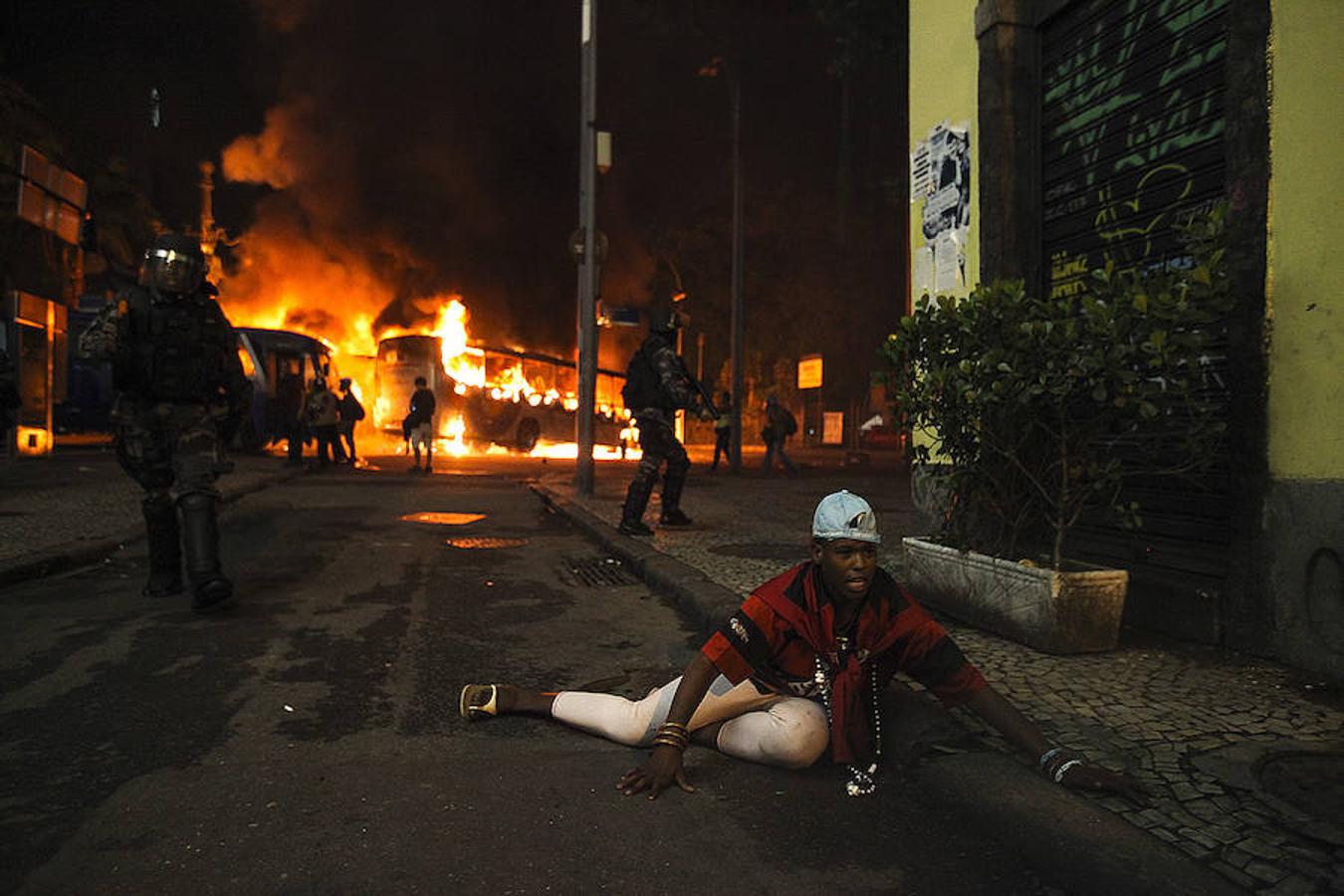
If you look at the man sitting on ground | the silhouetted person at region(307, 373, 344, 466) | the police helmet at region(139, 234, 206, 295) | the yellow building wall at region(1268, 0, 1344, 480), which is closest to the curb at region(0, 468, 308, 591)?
the police helmet at region(139, 234, 206, 295)

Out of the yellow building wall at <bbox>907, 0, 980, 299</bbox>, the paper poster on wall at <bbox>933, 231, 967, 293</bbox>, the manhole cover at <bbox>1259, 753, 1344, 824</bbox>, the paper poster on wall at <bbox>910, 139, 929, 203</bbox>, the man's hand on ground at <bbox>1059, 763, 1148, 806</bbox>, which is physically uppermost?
the yellow building wall at <bbox>907, 0, 980, 299</bbox>

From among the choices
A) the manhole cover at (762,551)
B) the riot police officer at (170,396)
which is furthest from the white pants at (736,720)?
the manhole cover at (762,551)

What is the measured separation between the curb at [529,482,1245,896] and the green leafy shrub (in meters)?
1.64

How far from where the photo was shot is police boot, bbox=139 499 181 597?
535cm

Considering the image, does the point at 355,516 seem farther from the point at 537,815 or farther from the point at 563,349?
the point at 563,349

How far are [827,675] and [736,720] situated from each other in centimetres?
35

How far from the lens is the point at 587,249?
12148mm

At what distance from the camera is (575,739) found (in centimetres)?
320

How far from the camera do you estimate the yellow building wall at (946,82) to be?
6039 millimetres

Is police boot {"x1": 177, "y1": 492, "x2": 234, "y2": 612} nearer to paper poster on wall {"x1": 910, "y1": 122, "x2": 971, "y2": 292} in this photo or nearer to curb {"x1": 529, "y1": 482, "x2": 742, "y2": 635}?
curb {"x1": 529, "y1": 482, "x2": 742, "y2": 635}

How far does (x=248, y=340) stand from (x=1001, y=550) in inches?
816

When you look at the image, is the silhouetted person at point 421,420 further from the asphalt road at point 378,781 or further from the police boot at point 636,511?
the asphalt road at point 378,781

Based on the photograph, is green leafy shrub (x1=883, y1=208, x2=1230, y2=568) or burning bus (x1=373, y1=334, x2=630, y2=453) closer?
green leafy shrub (x1=883, y1=208, x2=1230, y2=568)

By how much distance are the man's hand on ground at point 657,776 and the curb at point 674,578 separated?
1.93m
